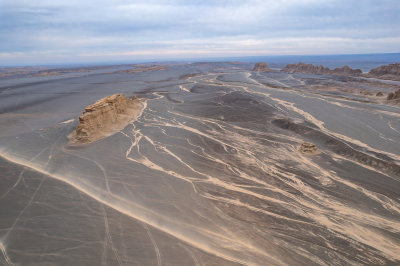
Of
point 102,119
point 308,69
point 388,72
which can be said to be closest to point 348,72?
point 388,72

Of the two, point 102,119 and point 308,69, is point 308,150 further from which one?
point 308,69

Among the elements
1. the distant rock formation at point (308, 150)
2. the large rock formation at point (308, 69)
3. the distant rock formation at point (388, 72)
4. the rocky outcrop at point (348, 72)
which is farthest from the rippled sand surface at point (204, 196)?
the large rock formation at point (308, 69)

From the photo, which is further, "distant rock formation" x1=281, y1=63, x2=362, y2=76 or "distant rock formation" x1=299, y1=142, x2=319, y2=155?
"distant rock formation" x1=281, y1=63, x2=362, y2=76

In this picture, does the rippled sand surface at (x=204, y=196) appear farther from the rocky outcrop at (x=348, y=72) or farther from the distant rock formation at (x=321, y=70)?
the distant rock formation at (x=321, y=70)

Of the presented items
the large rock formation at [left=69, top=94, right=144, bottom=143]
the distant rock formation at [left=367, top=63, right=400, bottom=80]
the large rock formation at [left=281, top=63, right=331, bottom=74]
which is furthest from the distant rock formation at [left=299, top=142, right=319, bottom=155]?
the large rock formation at [left=281, top=63, right=331, bottom=74]

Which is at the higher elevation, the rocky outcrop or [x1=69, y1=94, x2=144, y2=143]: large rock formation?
the rocky outcrop

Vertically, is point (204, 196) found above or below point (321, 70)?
below

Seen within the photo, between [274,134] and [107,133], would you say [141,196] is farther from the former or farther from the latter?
[274,134]

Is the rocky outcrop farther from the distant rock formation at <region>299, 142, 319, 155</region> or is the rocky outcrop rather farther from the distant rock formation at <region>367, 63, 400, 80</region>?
the distant rock formation at <region>299, 142, 319, 155</region>
